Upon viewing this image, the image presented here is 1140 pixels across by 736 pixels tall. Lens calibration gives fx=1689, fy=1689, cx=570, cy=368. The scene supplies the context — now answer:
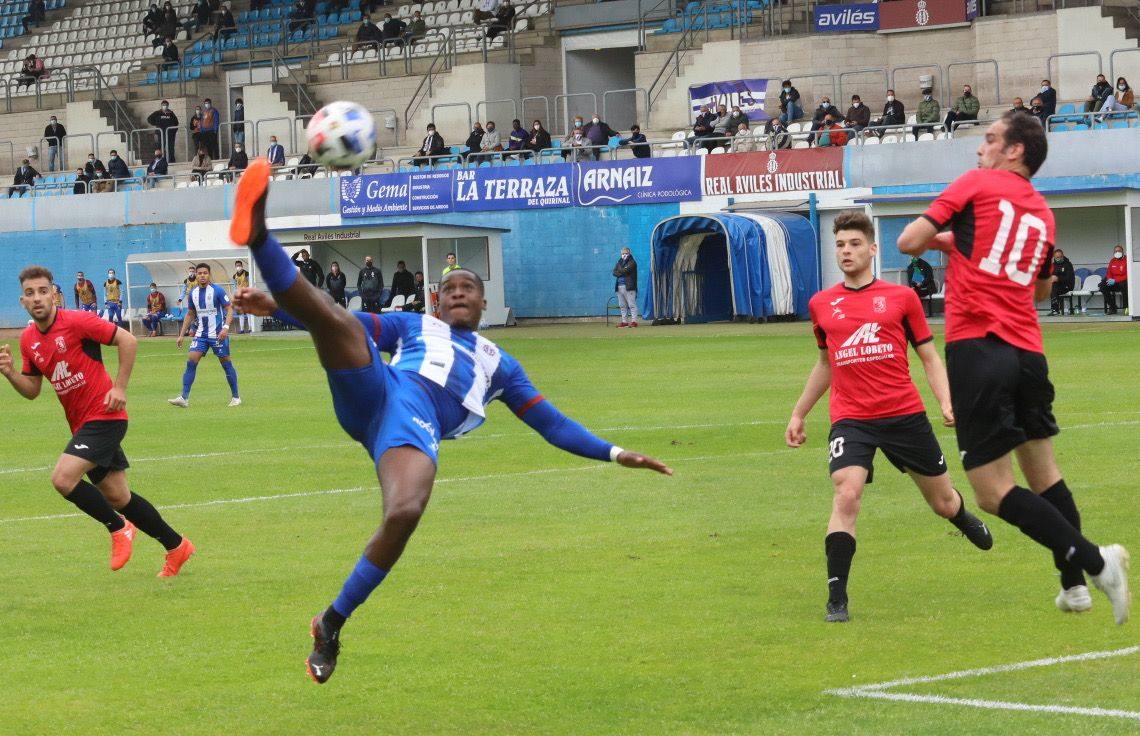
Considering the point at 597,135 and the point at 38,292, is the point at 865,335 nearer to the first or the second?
the point at 38,292

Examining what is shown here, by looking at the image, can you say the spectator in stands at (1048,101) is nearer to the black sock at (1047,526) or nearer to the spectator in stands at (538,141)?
the spectator in stands at (538,141)

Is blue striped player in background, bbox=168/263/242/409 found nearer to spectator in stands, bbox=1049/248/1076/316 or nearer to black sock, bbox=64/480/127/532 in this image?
black sock, bbox=64/480/127/532

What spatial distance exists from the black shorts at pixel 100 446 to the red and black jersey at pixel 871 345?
4545 mm

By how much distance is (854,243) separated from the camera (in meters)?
8.79

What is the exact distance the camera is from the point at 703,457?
52.7 ft

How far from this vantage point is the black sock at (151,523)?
1054cm

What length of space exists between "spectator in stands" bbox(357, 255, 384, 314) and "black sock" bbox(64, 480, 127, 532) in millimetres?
34107

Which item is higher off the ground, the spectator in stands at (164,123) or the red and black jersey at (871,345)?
the spectator in stands at (164,123)

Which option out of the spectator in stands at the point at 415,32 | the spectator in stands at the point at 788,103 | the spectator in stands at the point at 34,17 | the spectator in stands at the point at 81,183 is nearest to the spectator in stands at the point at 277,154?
the spectator in stands at the point at 415,32

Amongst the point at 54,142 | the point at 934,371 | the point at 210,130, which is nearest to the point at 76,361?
the point at 934,371

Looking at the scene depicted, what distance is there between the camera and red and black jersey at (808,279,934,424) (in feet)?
28.8

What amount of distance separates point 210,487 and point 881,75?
34.9 m

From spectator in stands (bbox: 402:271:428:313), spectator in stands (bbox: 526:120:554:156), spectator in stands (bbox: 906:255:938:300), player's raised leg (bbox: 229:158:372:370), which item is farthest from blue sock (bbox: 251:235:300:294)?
spectator in stands (bbox: 526:120:554:156)

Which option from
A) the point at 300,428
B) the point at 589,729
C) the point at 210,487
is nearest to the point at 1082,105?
the point at 300,428
